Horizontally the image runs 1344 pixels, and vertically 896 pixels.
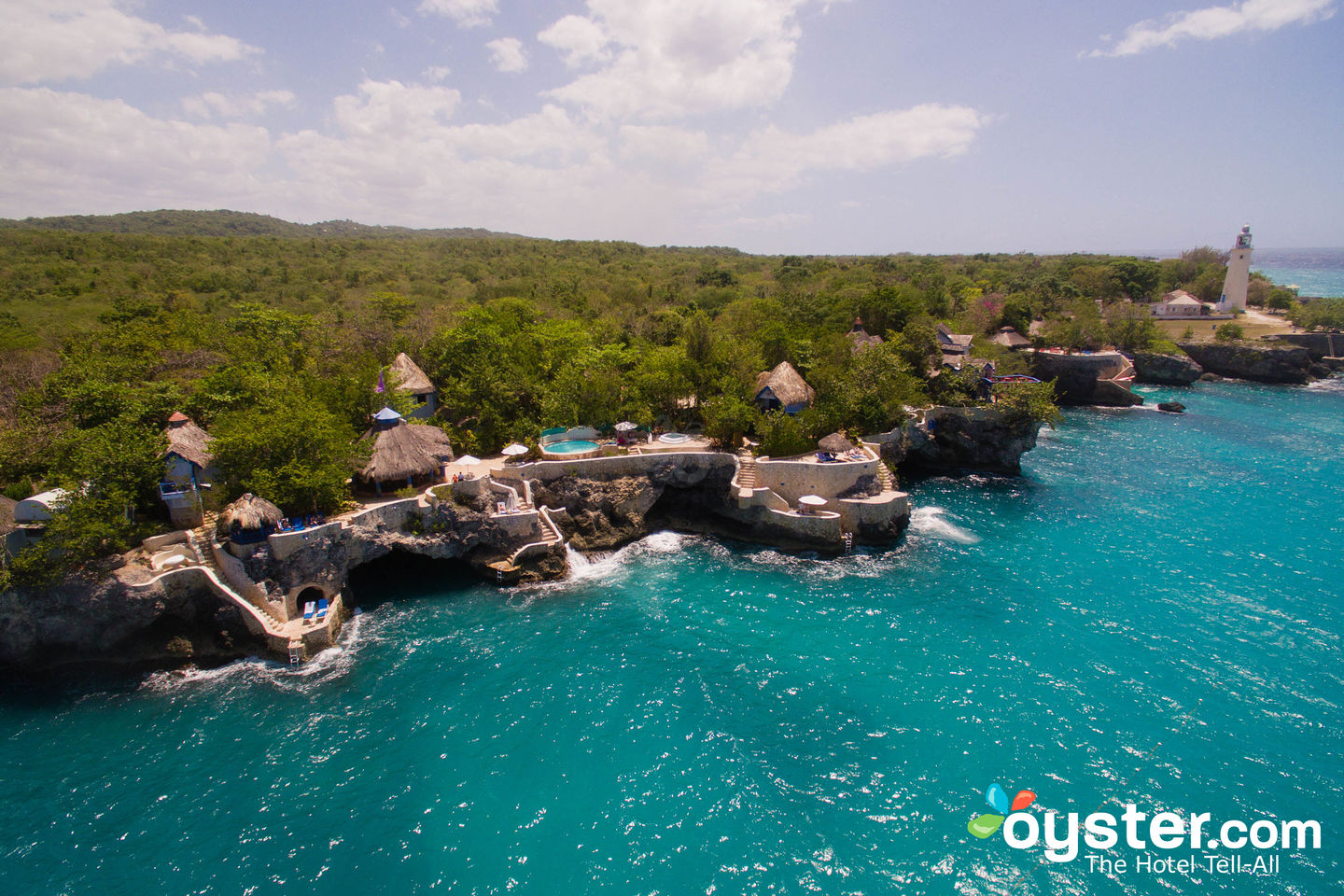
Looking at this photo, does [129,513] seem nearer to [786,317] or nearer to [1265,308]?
[786,317]

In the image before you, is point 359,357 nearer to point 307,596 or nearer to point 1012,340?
point 307,596

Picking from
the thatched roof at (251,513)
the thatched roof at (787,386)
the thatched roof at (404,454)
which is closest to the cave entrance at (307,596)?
the thatched roof at (251,513)

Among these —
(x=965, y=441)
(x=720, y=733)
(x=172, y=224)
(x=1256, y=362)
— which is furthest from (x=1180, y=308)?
(x=172, y=224)

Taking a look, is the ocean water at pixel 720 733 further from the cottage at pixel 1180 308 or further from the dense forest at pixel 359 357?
the cottage at pixel 1180 308

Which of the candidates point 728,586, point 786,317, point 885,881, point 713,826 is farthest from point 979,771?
point 786,317

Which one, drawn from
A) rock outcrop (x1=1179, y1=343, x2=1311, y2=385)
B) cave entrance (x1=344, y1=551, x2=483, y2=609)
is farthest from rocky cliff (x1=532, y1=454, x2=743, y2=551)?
rock outcrop (x1=1179, y1=343, x2=1311, y2=385)
